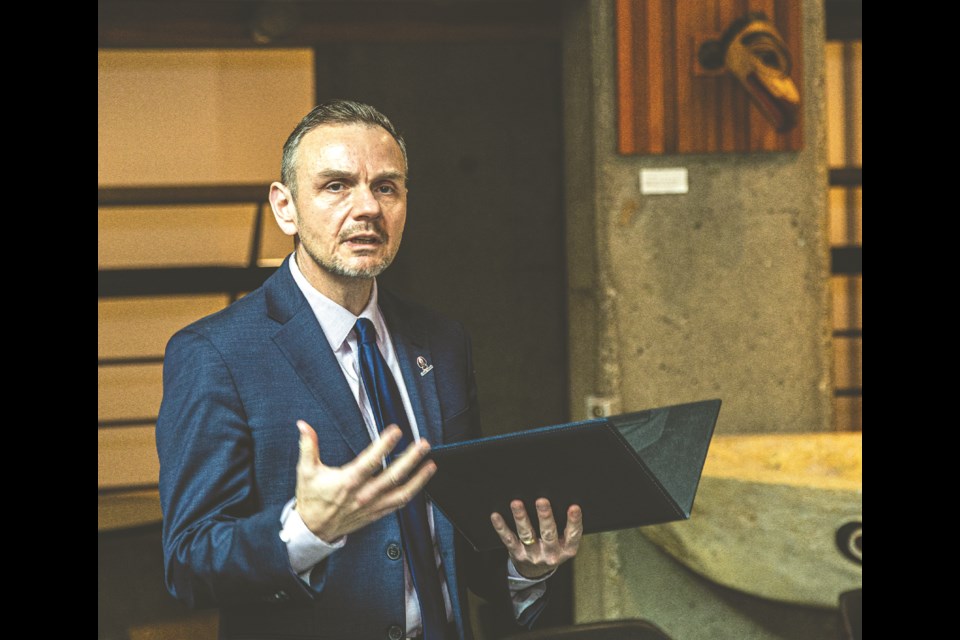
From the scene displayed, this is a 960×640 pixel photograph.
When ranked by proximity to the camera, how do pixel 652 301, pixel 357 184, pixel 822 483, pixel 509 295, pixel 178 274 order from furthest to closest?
pixel 178 274 → pixel 509 295 → pixel 652 301 → pixel 822 483 → pixel 357 184

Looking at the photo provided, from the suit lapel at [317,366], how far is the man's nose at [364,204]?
0.18 meters

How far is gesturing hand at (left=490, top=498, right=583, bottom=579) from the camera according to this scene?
4.70 feet

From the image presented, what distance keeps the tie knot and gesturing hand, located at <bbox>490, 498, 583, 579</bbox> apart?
13.8 inches

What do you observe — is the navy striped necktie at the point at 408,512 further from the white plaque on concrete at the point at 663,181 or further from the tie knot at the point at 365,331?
the white plaque on concrete at the point at 663,181

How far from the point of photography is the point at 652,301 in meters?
3.38

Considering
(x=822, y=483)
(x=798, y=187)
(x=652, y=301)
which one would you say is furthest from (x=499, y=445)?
(x=798, y=187)

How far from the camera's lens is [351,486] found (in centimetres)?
116

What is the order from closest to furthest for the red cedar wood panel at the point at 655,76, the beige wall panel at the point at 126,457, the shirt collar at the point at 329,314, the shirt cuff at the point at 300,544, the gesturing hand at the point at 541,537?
the shirt cuff at the point at 300,544 < the gesturing hand at the point at 541,537 < the shirt collar at the point at 329,314 < the red cedar wood panel at the point at 655,76 < the beige wall panel at the point at 126,457

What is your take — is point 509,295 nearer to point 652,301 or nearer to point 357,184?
point 652,301

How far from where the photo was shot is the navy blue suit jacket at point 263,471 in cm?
131

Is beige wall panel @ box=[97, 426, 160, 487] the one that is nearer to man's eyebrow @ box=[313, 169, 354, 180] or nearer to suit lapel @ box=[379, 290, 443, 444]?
suit lapel @ box=[379, 290, 443, 444]

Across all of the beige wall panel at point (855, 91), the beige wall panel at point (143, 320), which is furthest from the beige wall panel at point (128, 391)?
the beige wall panel at point (855, 91)

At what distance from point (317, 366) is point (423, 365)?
0.20 meters

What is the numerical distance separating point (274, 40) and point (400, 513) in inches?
124
